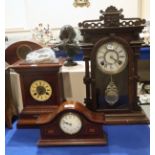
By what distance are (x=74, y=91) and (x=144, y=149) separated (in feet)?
1.28

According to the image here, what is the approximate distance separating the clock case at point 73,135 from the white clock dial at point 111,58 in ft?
0.62

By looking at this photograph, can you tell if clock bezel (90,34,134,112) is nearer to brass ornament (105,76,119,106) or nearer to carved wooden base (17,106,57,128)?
brass ornament (105,76,119,106)

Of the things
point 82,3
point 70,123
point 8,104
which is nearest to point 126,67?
point 70,123

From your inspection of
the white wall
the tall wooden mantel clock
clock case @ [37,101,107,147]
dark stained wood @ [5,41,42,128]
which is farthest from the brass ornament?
the white wall

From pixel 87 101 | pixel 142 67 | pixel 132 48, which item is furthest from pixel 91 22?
pixel 142 67

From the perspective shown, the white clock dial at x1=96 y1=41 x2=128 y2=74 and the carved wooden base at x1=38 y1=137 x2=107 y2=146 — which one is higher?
the white clock dial at x1=96 y1=41 x2=128 y2=74

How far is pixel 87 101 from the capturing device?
976mm

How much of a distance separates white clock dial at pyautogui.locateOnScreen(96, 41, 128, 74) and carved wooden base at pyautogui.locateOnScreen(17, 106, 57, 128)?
0.22 metres

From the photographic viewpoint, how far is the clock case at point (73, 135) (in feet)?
2.65

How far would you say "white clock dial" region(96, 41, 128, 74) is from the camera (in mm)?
925

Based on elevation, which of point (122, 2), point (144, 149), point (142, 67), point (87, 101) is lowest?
point (144, 149)

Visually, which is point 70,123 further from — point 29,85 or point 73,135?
point 29,85

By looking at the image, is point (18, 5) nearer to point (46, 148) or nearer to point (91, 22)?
point (91, 22)
